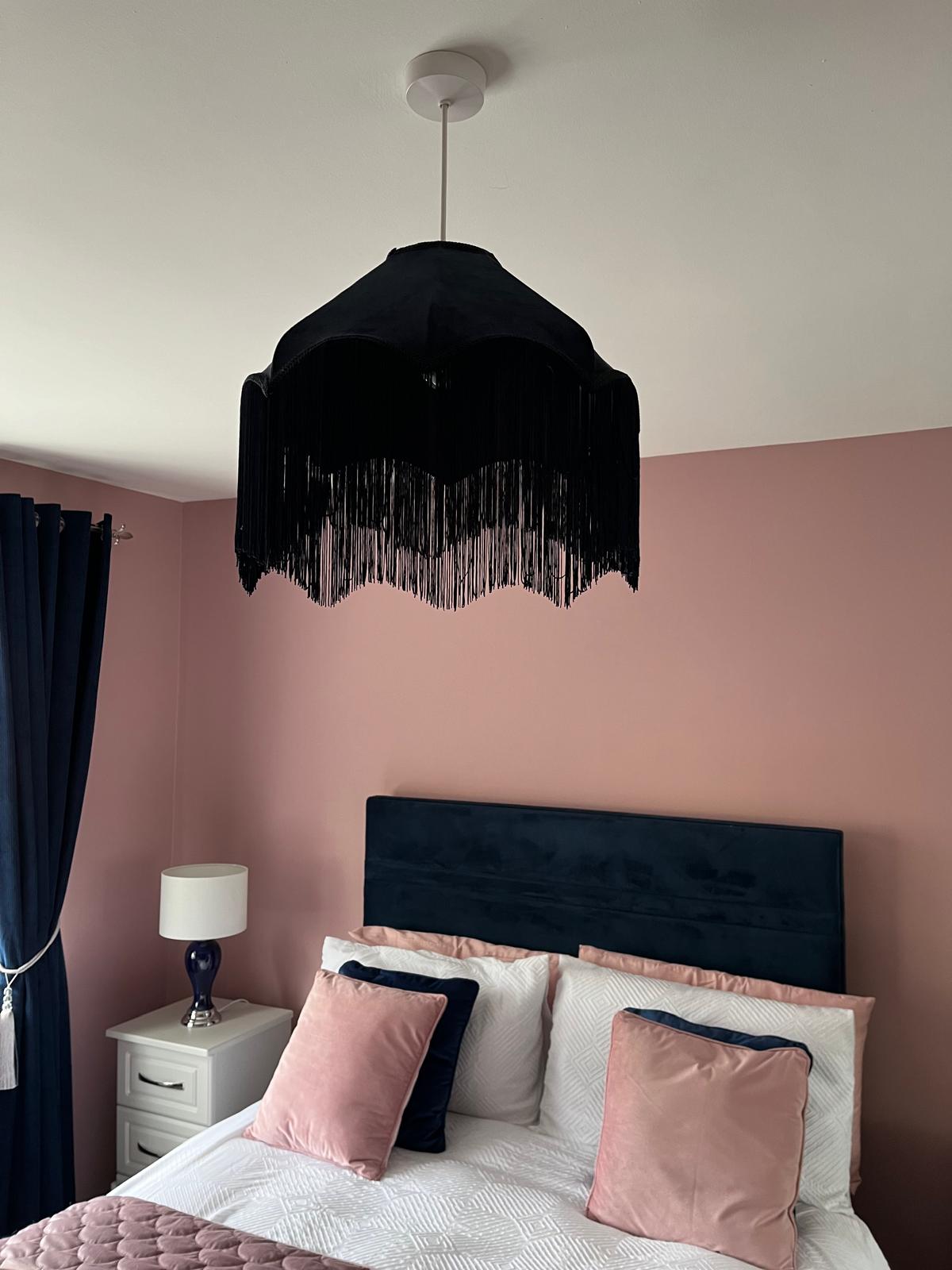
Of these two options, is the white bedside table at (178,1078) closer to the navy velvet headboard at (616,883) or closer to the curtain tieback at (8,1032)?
the curtain tieback at (8,1032)

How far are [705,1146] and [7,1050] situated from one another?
7.19 ft

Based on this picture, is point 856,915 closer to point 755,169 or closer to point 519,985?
point 519,985

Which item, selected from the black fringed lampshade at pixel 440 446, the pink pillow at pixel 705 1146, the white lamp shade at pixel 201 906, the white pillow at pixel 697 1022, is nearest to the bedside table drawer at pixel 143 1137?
the white lamp shade at pixel 201 906

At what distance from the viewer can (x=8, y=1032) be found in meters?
3.21

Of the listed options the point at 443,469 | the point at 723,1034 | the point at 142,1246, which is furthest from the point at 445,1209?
the point at 443,469

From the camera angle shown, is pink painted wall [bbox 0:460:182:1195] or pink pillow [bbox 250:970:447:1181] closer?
pink pillow [bbox 250:970:447:1181]

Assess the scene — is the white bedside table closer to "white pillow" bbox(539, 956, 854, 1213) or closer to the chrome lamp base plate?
the chrome lamp base plate

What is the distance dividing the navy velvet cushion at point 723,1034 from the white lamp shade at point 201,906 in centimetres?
157

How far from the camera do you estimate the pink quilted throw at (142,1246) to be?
2162 mm

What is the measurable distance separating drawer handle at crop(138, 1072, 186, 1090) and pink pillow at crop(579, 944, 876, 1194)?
59.2 inches

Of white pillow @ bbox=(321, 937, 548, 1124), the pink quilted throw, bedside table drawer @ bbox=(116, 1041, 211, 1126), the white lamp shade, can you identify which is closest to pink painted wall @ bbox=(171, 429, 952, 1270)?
the white lamp shade

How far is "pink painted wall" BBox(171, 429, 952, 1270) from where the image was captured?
9.78 ft

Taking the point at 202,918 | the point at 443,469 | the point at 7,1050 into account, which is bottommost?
the point at 7,1050

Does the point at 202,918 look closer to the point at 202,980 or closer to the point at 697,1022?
the point at 202,980
